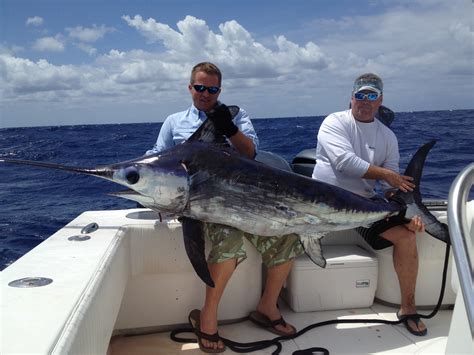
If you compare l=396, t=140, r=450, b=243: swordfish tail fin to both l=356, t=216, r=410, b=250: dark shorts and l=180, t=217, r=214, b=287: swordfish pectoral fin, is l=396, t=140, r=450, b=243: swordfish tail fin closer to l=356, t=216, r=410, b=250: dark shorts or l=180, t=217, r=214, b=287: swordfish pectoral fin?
l=356, t=216, r=410, b=250: dark shorts

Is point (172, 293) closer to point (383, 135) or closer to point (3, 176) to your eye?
point (383, 135)

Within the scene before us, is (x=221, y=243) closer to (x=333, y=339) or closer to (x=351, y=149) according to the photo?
(x=333, y=339)

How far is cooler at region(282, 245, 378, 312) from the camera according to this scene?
2840mm

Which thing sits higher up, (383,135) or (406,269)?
(383,135)

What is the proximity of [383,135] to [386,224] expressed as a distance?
2.05ft

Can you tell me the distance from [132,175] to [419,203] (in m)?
1.72

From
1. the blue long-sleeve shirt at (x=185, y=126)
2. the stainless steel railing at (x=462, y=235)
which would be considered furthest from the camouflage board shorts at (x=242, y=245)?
the stainless steel railing at (x=462, y=235)

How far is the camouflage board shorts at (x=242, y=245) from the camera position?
2.37 m

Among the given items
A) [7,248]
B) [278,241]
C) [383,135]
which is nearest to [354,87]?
[383,135]

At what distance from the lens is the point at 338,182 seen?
9.57 feet

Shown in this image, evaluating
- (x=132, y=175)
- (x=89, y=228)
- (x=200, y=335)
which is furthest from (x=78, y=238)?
(x=200, y=335)

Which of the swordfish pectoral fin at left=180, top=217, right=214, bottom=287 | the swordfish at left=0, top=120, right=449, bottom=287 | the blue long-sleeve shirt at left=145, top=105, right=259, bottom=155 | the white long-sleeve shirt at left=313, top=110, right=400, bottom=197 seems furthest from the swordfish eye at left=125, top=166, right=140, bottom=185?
the white long-sleeve shirt at left=313, top=110, right=400, bottom=197

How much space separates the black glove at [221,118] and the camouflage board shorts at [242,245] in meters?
0.51

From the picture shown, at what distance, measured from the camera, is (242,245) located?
241cm
